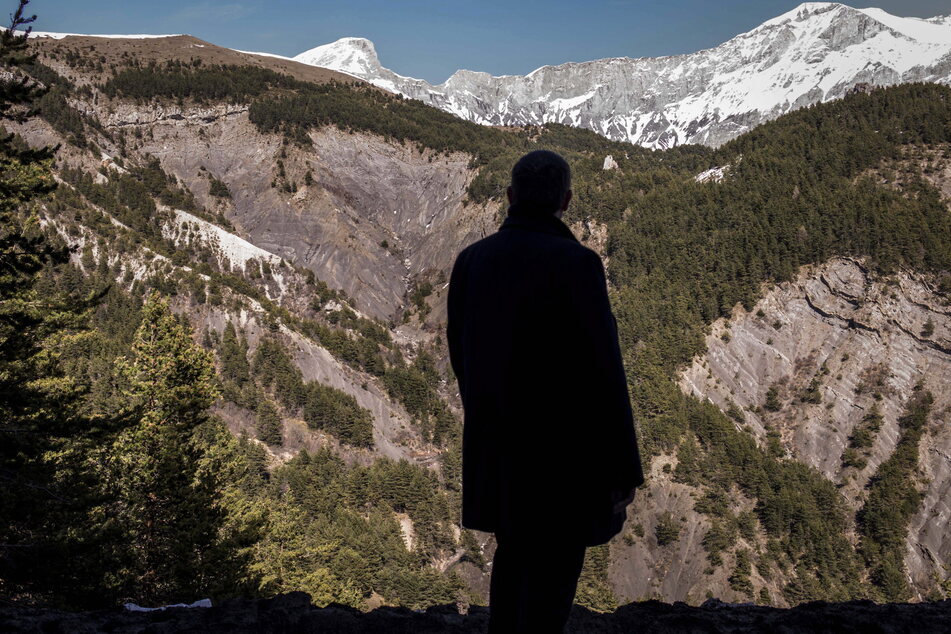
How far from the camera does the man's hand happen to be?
340 centimetres

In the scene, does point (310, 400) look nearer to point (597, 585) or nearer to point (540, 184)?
point (597, 585)

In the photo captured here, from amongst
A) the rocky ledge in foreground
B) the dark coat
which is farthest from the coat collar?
the rocky ledge in foreground

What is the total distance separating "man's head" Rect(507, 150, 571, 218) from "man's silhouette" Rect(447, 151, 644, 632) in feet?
0.76

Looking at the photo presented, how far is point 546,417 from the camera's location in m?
3.32

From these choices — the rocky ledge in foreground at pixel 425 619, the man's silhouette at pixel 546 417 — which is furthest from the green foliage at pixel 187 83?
the man's silhouette at pixel 546 417

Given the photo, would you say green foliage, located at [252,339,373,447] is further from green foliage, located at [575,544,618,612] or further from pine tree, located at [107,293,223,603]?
pine tree, located at [107,293,223,603]

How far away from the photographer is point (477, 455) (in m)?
3.55

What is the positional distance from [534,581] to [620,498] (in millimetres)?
676

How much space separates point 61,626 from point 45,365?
14.8 metres

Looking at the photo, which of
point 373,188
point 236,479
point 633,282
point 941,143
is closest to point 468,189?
point 373,188

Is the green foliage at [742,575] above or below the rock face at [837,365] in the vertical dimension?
below

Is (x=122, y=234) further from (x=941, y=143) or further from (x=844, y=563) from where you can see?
(x=941, y=143)

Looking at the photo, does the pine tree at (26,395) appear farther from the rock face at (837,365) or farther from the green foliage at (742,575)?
the rock face at (837,365)

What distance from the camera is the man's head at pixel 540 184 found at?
3.69 meters
